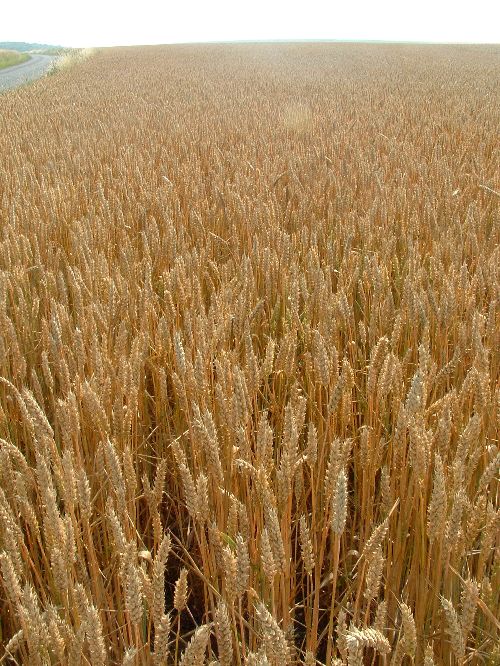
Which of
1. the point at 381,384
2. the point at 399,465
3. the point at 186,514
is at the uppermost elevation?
the point at 381,384

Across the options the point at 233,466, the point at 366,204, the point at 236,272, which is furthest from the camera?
the point at 366,204

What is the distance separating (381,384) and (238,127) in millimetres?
5137

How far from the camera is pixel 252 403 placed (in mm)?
1597

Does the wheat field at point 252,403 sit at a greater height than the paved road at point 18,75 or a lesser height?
lesser

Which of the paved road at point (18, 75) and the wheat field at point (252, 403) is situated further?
the paved road at point (18, 75)

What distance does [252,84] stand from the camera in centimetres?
1205

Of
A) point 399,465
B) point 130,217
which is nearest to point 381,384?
point 399,465

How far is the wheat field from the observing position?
833mm

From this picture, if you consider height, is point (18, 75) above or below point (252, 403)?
above

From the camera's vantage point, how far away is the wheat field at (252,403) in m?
0.83

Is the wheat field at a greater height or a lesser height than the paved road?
lesser

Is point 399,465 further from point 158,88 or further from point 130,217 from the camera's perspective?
point 158,88

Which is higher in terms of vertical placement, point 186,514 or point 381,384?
point 381,384

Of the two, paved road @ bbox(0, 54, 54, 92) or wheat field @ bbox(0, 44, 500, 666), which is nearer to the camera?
wheat field @ bbox(0, 44, 500, 666)
